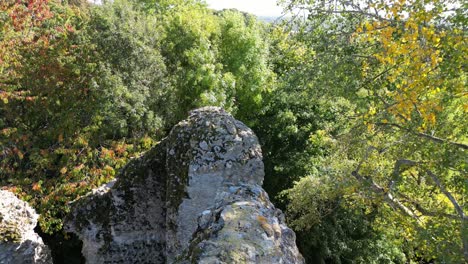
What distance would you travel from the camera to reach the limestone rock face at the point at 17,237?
23.5ft

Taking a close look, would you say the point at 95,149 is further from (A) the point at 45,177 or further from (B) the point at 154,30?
(B) the point at 154,30

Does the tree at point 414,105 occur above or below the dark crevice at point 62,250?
above

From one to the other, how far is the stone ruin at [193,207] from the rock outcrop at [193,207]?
12 mm

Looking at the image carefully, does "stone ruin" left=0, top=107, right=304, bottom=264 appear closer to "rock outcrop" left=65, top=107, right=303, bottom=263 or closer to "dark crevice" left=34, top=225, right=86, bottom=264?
"rock outcrop" left=65, top=107, right=303, bottom=263

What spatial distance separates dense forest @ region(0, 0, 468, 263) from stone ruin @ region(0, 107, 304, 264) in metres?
3.03

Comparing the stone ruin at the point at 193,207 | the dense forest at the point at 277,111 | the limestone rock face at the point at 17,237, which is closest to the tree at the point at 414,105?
the dense forest at the point at 277,111

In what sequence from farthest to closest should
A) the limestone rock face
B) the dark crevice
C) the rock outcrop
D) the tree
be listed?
1. the dark crevice
2. the limestone rock face
3. the tree
4. the rock outcrop

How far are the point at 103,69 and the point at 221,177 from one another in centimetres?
788

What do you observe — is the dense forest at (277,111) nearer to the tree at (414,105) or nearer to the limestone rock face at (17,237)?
the tree at (414,105)

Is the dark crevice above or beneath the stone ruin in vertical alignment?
beneath

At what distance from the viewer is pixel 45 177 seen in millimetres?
12297

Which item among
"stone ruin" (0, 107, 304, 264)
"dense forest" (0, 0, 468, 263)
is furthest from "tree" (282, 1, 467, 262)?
"stone ruin" (0, 107, 304, 264)

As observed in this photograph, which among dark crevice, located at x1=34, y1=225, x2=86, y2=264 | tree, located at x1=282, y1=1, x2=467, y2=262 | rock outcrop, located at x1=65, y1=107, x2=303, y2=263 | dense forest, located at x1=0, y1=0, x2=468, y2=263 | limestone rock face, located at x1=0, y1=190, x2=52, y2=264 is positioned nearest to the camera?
rock outcrop, located at x1=65, y1=107, x2=303, y2=263

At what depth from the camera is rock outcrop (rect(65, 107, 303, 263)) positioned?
13.5 ft
